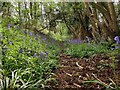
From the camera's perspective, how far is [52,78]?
3.92 ft

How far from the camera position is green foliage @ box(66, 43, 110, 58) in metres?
1.23

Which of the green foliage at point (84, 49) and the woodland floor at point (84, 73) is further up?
the green foliage at point (84, 49)

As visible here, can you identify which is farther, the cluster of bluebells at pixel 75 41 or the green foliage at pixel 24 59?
the cluster of bluebells at pixel 75 41

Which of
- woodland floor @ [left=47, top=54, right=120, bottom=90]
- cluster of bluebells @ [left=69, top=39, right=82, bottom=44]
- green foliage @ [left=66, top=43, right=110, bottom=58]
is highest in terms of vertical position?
cluster of bluebells @ [left=69, top=39, right=82, bottom=44]

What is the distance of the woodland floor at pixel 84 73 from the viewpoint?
3.79 feet

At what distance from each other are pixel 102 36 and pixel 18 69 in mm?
492

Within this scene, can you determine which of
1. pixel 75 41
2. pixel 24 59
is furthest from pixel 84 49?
pixel 24 59

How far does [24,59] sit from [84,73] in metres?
0.34

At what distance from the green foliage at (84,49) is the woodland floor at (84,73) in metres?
0.03

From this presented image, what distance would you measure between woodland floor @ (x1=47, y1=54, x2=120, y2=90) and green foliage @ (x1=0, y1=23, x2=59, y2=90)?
0.19 ft

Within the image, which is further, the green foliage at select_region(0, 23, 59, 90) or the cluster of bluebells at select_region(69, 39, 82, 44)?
the cluster of bluebells at select_region(69, 39, 82, 44)

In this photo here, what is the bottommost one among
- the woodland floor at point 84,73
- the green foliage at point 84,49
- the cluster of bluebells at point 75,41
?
the woodland floor at point 84,73

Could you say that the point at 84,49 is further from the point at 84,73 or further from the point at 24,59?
the point at 24,59

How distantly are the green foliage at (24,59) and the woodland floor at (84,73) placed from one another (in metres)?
0.06
